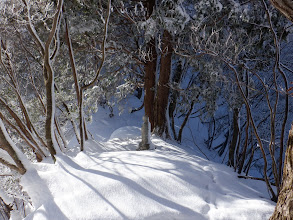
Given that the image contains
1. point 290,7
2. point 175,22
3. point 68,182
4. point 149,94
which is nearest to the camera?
point 290,7

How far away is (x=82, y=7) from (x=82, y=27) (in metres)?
0.52

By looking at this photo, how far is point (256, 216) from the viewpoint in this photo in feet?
8.57

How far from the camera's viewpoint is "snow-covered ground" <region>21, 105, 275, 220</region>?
8.72ft

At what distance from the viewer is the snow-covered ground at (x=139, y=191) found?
266 cm

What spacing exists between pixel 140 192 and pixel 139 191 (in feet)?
0.07

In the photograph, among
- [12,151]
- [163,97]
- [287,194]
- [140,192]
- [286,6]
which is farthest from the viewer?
[163,97]

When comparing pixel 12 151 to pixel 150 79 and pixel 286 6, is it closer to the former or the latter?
pixel 286 6

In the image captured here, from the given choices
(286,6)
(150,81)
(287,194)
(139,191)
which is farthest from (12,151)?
(150,81)

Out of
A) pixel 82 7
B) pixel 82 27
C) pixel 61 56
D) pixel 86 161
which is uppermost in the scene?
pixel 82 7

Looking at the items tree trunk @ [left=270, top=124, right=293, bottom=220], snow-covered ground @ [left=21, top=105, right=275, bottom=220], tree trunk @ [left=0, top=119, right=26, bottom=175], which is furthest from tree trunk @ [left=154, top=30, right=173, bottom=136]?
tree trunk @ [left=270, top=124, right=293, bottom=220]

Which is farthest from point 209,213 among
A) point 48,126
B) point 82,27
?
point 82,27

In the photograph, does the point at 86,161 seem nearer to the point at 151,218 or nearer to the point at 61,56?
the point at 151,218

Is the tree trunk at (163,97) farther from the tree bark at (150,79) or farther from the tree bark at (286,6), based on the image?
the tree bark at (286,6)

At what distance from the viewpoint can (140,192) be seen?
2.94 m
